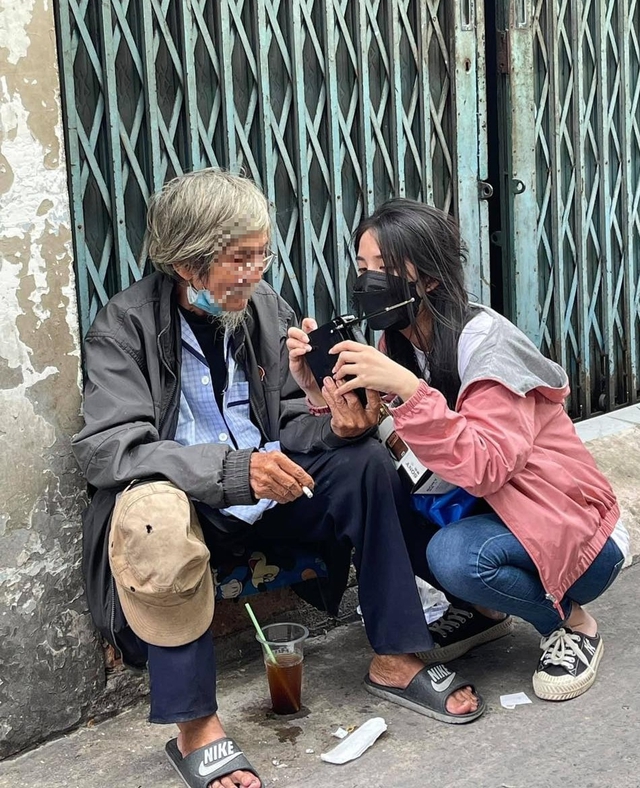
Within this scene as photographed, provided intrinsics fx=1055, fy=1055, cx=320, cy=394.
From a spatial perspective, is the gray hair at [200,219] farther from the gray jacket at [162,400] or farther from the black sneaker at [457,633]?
the black sneaker at [457,633]

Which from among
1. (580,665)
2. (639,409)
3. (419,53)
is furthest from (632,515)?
(419,53)

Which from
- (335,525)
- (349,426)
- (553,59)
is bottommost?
(335,525)

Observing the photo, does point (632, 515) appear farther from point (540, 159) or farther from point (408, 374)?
point (408, 374)

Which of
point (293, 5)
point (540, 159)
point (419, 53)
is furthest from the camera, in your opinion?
point (540, 159)

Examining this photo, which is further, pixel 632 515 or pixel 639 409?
pixel 639 409

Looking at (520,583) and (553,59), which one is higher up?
(553,59)

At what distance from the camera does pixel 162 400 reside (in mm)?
2758

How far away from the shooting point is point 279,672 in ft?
9.13

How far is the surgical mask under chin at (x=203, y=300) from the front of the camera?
2.77m

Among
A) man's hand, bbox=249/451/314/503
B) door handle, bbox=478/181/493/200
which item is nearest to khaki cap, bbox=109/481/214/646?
man's hand, bbox=249/451/314/503

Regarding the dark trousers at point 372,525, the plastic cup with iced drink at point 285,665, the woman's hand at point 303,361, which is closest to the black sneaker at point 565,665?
the dark trousers at point 372,525

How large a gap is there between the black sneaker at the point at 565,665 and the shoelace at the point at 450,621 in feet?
0.86

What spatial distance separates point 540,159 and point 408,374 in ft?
6.54

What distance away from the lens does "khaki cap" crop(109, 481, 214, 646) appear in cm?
240
